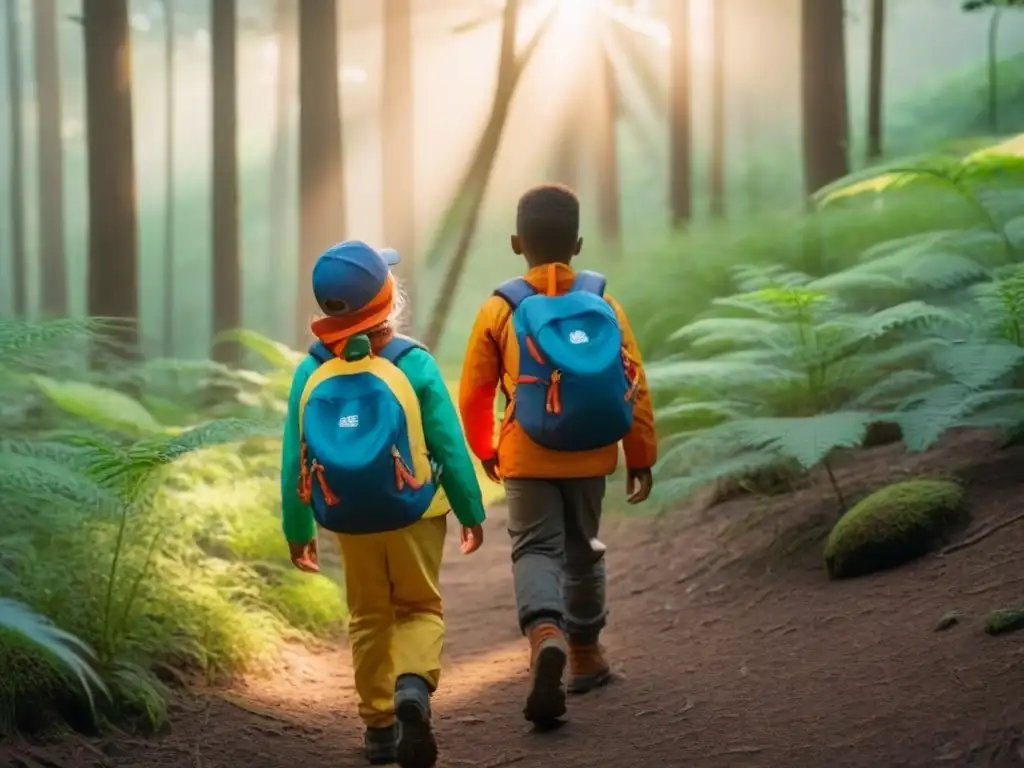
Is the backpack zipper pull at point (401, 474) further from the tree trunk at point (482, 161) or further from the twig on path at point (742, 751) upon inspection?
the tree trunk at point (482, 161)

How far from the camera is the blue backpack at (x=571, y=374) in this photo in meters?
3.95

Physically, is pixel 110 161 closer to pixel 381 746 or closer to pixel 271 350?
pixel 271 350

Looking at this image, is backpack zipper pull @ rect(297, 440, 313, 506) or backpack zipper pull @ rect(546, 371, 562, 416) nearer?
backpack zipper pull @ rect(297, 440, 313, 506)

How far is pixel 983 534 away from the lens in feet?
14.9

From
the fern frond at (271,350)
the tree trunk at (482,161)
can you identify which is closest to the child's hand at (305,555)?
the fern frond at (271,350)

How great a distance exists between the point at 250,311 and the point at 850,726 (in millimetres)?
→ 29177

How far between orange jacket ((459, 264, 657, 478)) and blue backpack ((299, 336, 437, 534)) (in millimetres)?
616

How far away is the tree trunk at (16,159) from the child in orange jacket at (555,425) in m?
13.1

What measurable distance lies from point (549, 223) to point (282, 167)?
24620 mm

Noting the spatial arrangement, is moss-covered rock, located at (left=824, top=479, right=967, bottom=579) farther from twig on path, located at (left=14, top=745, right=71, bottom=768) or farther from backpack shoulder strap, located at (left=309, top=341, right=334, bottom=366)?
twig on path, located at (left=14, top=745, right=71, bottom=768)

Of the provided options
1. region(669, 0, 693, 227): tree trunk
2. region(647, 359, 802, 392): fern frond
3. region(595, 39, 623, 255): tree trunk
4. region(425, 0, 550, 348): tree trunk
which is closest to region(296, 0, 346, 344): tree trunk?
region(425, 0, 550, 348): tree trunk

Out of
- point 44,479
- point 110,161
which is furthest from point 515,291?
point 110,161

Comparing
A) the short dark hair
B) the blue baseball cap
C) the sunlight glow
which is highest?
the sunlight glow

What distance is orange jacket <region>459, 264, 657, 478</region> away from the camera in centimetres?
416
